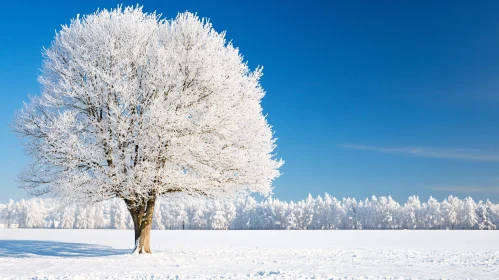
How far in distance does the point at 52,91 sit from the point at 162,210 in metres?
166

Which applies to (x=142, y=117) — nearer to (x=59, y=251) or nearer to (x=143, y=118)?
(x=143, y=118)

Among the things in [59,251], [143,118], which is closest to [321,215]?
[59,251]

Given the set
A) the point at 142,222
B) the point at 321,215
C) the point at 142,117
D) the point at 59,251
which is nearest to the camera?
the point at 142,117

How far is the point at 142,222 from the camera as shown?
84.4 ft

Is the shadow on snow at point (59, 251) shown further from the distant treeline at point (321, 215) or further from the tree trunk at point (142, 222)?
the distant treeline at point (321, 215)

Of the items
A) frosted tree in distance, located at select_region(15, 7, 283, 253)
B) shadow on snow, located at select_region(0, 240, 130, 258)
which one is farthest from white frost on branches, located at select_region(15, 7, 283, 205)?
shadow on snow, located at select_region(0, 240, 130, 258)

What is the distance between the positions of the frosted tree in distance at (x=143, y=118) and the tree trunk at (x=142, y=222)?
75 millimetres

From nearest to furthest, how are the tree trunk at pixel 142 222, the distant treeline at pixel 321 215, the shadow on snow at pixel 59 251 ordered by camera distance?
the tree trunk at pixel 142 222 < the shadow on snow at pixel 59 251 < the distant treeline at pixel 321 215

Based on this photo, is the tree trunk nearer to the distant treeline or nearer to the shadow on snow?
the shadow on snow

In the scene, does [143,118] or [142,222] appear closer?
[143,118]

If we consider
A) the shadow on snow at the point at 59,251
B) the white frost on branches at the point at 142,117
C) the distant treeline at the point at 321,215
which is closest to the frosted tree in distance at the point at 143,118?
the white frost on branches at the point at 142,117

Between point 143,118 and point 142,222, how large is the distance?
6.93 meters

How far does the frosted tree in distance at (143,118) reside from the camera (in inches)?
898

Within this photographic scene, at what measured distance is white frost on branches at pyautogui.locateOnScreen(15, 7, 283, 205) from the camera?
22781mm
